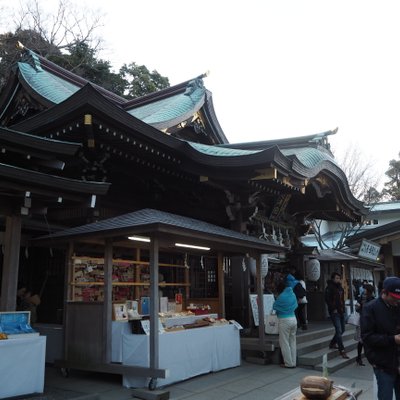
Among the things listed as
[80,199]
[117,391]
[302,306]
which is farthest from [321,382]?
[302,306]

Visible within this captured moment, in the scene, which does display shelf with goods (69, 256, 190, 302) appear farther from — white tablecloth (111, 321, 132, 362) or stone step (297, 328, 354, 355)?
stone step (297, 328, 354, 355)

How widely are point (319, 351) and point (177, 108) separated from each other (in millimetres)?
7619

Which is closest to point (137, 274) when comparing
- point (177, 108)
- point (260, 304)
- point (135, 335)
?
point (135, 335)

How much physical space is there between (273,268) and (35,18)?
77.6ft

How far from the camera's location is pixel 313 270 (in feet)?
48.5

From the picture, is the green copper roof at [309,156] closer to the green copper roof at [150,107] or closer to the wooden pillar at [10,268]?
the green copper roof at [150,107]

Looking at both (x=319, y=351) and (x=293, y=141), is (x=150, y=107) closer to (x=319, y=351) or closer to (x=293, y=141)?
(x=293, y=141)

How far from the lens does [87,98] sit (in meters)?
7.50

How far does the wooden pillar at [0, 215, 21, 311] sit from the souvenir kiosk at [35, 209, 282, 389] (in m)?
0.79

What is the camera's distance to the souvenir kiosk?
6.58 metres

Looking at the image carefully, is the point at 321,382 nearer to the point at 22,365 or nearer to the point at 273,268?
the point at 22,365

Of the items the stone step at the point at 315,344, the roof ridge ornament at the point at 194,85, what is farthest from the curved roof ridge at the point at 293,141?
the stone step at the point at 315,344

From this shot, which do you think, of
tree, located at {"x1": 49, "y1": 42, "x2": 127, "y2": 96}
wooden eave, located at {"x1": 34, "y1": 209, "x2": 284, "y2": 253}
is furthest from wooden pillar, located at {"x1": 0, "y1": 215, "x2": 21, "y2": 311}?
tree, located at {"x1": 49, "y1": 42, "x2": 127, "y2": 96}

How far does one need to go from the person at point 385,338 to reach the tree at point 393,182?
45.2 m
